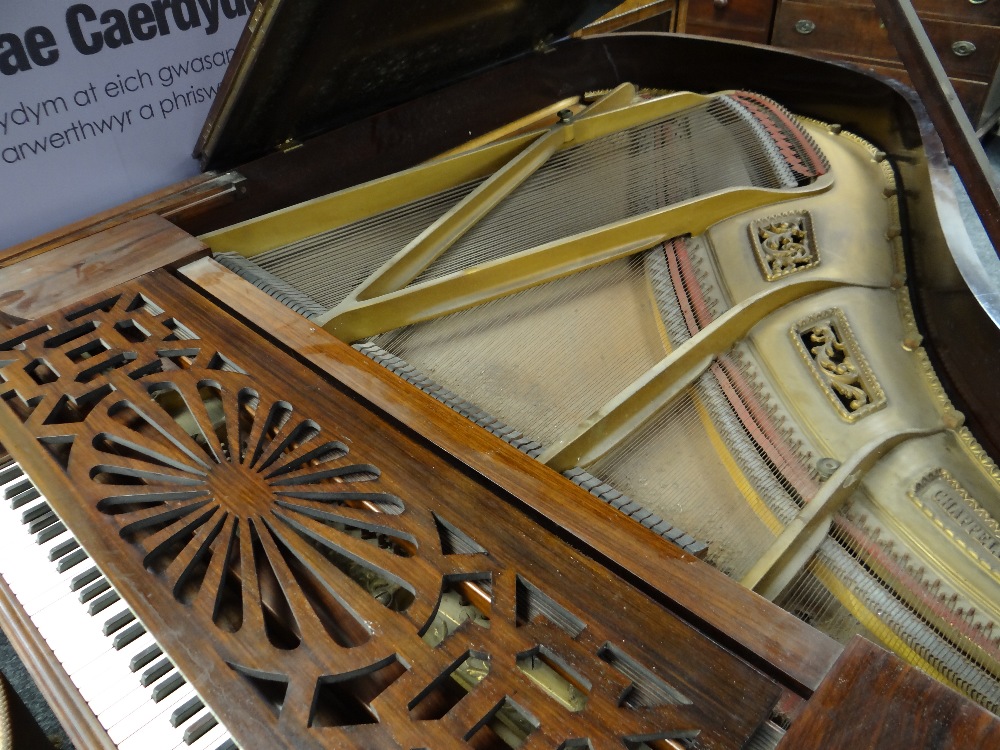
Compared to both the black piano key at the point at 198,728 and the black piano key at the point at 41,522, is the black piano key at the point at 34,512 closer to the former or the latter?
the black piano key at the point at 41,522

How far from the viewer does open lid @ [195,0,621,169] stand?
1.90 metres

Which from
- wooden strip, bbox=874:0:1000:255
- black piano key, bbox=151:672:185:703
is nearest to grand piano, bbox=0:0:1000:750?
black piano key, bbox=151:672:185:703

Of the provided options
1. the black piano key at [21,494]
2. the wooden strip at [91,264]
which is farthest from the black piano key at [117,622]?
the wooden strip at [91,264]

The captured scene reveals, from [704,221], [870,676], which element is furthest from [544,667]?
A: [704,221]

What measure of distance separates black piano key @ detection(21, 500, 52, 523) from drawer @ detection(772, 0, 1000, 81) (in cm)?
526

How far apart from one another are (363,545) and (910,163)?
196cm

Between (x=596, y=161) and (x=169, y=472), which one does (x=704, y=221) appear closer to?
(x=596, y=161)

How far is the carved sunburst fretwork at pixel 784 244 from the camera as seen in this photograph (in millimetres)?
2070

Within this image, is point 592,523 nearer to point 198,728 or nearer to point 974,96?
point 198,728

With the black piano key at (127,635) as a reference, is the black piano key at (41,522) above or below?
above

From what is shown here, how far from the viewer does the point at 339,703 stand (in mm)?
1176

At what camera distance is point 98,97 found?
2.20m

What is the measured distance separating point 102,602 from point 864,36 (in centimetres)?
575

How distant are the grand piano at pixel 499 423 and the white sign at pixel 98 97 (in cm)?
28
